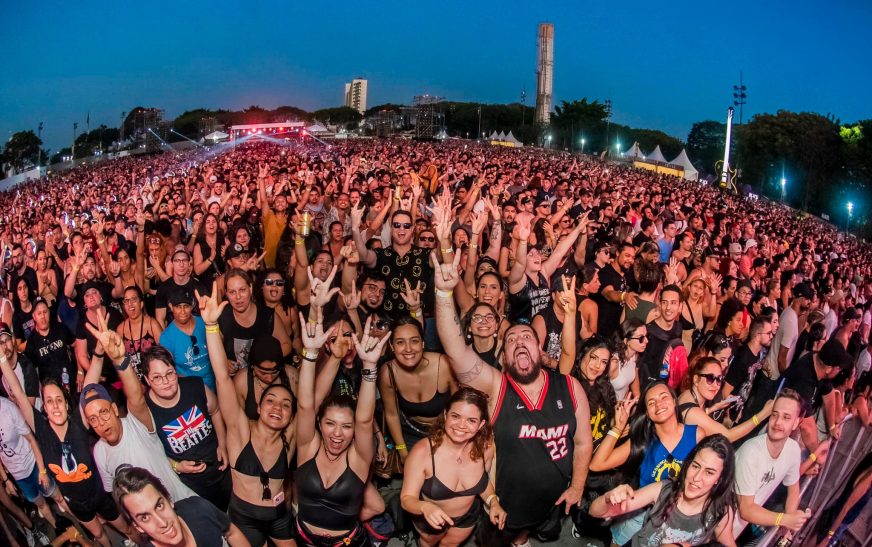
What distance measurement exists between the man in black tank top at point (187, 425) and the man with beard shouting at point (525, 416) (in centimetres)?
142

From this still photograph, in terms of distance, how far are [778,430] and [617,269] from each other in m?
3.03

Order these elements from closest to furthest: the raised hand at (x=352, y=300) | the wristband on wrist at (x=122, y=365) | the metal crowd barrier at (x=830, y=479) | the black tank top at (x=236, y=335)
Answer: the metal crowd barrier at (x=830, y=479) < the wristband on wrist at (x=122, y=365) < the black tank top at (x=236, y=335) < the raised hand at (x=352, y=300)

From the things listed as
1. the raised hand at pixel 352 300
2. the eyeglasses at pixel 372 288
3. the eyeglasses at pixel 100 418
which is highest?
the eyeglasses at pixel 372 288

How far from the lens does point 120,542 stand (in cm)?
421

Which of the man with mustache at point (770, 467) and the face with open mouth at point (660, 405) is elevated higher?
the face with open mouth at point (660, 405)

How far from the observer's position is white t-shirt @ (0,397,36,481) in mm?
3816

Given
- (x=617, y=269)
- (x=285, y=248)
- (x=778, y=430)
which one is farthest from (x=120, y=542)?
(x=617, y=269)

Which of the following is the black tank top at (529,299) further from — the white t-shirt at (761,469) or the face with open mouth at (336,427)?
the face with open mouth at (336,427)

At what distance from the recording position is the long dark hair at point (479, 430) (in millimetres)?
3199

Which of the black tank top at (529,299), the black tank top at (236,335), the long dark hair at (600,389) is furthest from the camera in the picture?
the black tank top at (529,299)

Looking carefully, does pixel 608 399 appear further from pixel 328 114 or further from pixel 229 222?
pixel 328 114

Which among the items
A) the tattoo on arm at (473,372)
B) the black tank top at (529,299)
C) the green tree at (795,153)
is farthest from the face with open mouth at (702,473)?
the green tree at (795,153)

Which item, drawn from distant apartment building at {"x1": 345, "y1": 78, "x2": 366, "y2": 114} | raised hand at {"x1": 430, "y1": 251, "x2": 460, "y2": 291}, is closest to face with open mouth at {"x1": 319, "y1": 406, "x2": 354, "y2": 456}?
raised hand at {"x1": 430, "y1": 251, "x2": 460, "y2": 291}

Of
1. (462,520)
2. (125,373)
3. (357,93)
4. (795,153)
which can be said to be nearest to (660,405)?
(462,520)
